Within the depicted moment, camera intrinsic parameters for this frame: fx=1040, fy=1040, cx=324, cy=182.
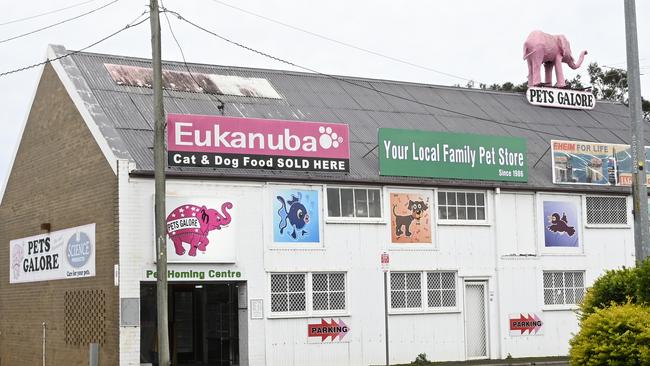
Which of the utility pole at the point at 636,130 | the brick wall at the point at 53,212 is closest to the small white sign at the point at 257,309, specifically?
the brick wall at the point at 53,212

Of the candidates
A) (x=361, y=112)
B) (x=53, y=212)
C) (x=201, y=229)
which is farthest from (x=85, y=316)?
(x=361, y=112)

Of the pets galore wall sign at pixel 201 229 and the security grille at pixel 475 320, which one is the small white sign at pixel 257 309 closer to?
the pets galore wall sign at pixel 201 229

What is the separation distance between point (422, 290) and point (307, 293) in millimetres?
3671

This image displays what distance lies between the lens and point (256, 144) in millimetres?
26156

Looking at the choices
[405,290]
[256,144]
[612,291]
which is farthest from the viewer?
[405,290]

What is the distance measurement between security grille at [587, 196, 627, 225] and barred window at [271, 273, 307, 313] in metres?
10.2

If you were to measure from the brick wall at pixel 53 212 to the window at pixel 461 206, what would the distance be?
9.64 m

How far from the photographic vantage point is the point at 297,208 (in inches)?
1059

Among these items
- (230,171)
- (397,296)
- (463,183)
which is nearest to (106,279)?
(230,171)

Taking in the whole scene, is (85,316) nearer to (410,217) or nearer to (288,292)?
(288,292)

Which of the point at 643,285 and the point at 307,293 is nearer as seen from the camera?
the point at 643,285

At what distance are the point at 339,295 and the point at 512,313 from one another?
226 inches

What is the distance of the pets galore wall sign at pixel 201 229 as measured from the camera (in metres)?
24.8

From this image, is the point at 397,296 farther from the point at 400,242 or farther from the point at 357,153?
the point at 357,153
